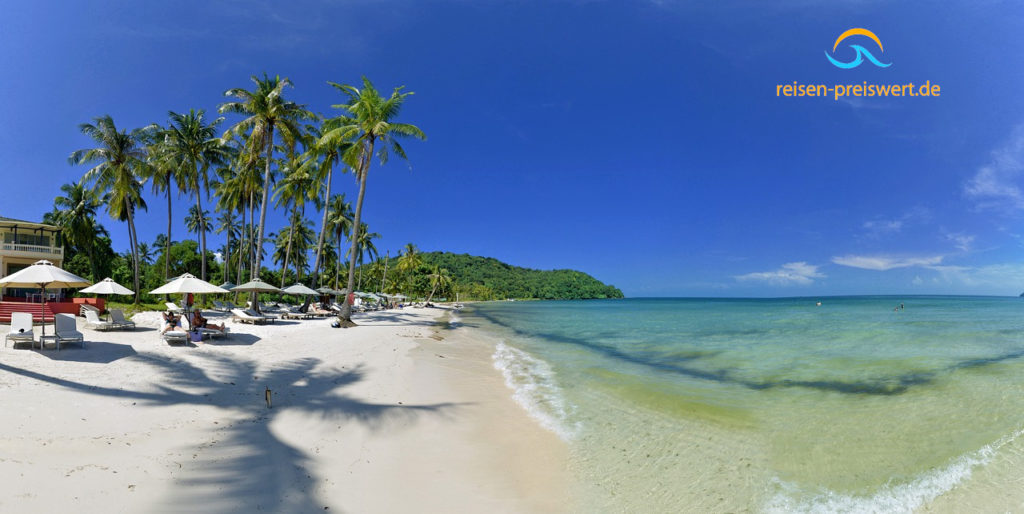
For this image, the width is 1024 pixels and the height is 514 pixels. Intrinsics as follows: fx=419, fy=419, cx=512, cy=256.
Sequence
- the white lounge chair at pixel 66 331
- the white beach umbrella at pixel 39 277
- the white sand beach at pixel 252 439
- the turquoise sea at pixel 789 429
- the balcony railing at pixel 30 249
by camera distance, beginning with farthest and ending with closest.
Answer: the balcony railing at pixel 30 249
the white beach umbrella at pixel 39 277
the white lounge chair at pixel 66 331
the turquoise sea at pixel 789 429
the white sand beach at pixel 252 439

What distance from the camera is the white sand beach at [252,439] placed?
423 cm

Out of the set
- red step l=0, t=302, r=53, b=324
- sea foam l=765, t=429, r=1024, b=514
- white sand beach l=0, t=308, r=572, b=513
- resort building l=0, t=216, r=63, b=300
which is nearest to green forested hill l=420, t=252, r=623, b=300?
resort building l=0, t=216, r=63, b=300

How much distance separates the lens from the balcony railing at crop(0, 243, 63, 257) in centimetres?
2541

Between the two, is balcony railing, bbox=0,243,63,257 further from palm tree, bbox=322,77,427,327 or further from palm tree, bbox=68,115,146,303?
palm tree, bbox=322,77,427,327

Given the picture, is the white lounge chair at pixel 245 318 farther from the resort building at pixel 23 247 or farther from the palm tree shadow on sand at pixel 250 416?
the resort building at pixel 23 247

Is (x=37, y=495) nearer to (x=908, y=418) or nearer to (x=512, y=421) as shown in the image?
(x=512, y=421)

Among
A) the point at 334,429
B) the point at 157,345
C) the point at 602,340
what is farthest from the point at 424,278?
the point at 334,429

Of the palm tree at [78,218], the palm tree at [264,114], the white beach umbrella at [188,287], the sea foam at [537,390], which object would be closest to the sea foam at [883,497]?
the sea foam at [537,390]

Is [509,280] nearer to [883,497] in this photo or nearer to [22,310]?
[22,310]

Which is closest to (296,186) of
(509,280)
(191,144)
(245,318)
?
(191,144)

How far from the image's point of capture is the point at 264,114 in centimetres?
2173

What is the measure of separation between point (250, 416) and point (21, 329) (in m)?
7.49

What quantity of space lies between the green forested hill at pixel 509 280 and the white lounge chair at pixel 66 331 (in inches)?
4204

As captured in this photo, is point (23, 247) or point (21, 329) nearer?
point (21, 329)
